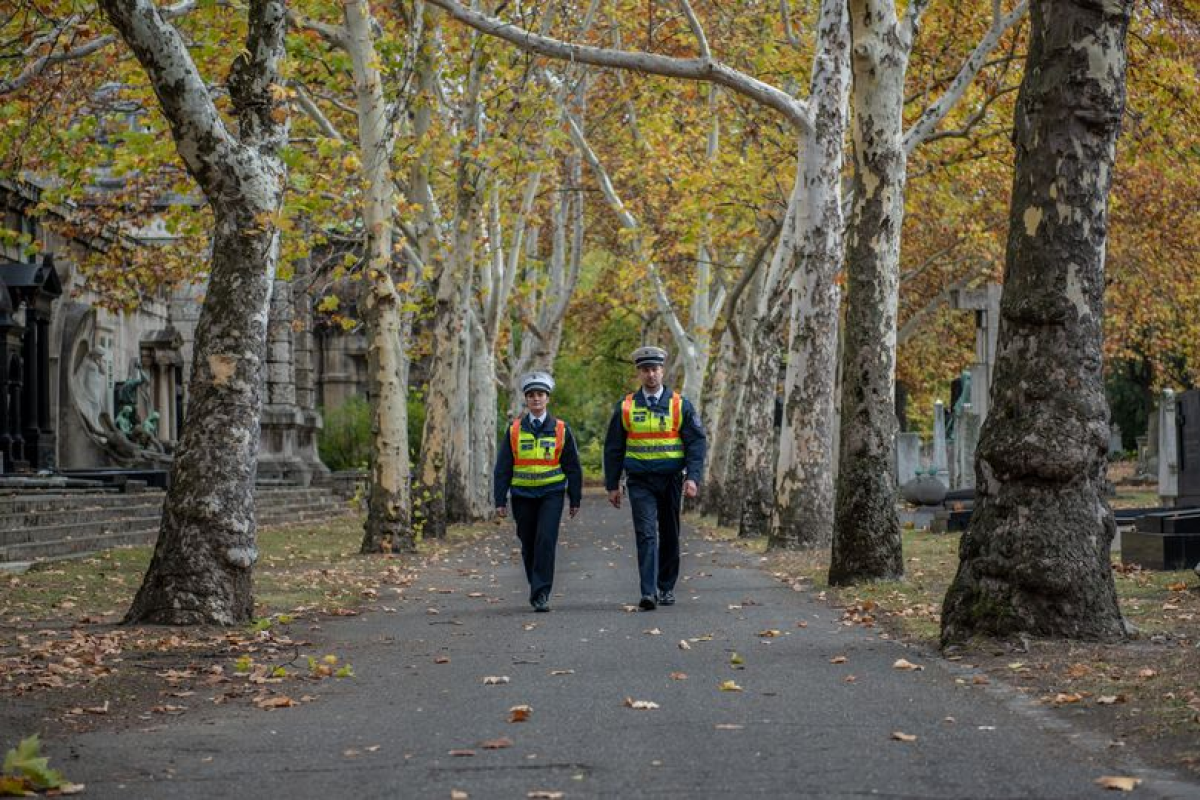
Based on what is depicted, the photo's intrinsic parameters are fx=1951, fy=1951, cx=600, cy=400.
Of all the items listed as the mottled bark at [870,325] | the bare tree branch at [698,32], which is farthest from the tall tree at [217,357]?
the bare tree branch at [698,32]

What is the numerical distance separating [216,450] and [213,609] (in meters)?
1.06

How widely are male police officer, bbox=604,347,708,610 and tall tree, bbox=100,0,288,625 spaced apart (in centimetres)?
281

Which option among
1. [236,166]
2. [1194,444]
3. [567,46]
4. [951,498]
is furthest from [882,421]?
[951,498]

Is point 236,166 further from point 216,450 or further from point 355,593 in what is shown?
point 355,593

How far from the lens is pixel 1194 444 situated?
24.3 m

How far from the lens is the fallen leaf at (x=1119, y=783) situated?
6630 millimetres

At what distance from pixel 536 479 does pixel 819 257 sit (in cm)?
744

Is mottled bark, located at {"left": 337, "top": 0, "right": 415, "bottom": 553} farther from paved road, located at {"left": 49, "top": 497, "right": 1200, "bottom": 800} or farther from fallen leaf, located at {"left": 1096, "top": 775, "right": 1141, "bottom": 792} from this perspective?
fallen leaf, located at {"left": 1096, "top": 775, "right": 1141, "bottom": 792}

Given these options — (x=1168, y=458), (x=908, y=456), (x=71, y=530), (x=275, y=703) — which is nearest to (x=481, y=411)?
(x=908, y=456)

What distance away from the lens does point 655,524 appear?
14.5 metres

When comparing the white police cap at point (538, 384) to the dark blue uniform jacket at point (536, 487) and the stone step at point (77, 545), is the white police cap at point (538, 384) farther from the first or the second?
the stone step at point (77, 545)

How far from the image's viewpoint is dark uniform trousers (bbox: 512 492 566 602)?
14.6 meters

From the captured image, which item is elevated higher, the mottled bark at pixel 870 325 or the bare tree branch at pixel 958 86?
the bare tree branch at pixel 958 86

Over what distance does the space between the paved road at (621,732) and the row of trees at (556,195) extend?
5.53 feet
